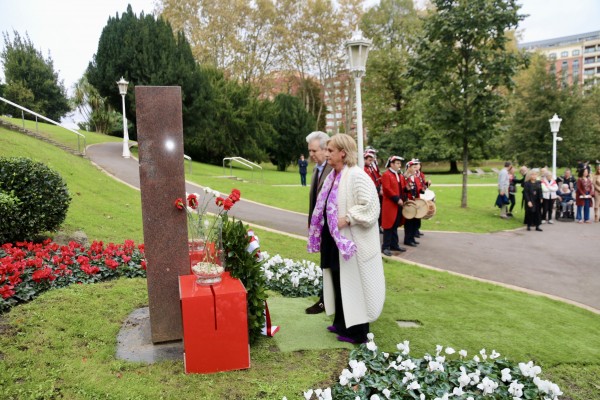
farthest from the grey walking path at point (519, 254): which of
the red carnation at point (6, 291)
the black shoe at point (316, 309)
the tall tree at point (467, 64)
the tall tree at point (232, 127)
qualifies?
the tall tree at point (232, 127)

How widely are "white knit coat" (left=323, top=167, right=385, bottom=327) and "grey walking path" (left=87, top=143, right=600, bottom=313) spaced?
12.8 ft

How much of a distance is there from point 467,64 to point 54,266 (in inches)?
605

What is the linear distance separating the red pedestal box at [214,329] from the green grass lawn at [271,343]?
0.12 m

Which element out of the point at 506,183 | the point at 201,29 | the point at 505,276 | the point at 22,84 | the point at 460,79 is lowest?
the point at 505,276

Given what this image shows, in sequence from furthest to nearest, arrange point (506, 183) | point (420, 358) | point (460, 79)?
point (460, 79), point (506, 183), point (420, 358)

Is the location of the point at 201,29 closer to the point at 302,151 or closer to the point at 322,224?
the point at 302,151

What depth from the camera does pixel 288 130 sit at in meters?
41.2

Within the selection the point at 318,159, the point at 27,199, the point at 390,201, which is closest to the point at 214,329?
the point at 318,159

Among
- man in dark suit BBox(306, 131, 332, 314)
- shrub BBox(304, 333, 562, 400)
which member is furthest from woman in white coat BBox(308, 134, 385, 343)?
man in dark suit BBox(306, 131, 332, 314)

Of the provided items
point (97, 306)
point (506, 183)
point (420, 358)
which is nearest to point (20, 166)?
point (97, 306)

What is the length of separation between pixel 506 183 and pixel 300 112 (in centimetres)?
2836

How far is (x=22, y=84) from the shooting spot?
3834 cm

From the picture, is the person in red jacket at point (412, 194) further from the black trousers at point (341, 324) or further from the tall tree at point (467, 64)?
the tall tree at point (467, 64)

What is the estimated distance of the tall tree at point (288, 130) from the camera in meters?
41.4
